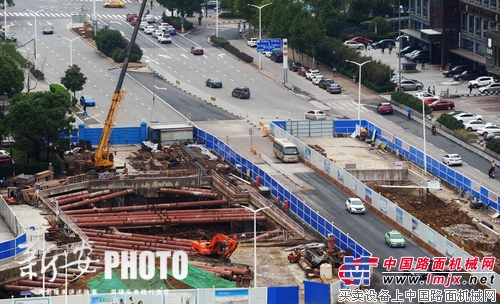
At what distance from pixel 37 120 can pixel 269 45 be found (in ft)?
173

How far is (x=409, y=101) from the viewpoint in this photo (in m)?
166

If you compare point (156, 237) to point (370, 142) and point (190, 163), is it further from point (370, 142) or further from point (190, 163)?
point (370, 142)

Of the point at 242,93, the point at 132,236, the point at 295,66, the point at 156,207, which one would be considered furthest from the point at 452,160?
the point at 295,66

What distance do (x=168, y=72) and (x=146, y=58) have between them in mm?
8572

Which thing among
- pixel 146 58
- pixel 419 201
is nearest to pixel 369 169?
pixel 419 201

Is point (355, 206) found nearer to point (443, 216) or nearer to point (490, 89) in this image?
point (443, 216)

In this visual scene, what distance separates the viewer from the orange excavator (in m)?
109

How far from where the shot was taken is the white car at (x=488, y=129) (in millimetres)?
151125

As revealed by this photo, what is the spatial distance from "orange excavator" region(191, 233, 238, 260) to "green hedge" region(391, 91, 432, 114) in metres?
57.6

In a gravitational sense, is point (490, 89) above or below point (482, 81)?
below

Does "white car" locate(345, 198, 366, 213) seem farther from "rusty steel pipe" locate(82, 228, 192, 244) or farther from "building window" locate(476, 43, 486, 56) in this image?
"building window" locate(476, 43, 486, 56)

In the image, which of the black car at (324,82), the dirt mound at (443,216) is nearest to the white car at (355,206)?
the dirt mound at (443,216)

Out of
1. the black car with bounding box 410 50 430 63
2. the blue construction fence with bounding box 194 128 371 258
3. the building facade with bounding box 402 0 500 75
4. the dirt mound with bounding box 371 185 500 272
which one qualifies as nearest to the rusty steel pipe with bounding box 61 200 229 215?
the blue construction fence with bounding box 194 128 371 258

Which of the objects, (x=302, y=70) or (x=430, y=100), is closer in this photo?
(x=430, y=100)
